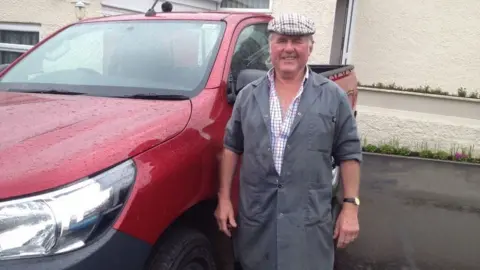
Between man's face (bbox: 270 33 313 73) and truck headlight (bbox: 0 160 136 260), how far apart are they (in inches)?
38.5

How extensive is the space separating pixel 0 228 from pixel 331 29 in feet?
25.8

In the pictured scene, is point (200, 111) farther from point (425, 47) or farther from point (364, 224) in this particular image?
point (425, 47)

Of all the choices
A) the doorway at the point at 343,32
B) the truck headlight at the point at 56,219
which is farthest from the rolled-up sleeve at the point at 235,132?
the doorway at the point at 343,32

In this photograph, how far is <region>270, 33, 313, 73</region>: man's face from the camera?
2.24m

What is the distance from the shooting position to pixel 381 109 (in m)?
8.96

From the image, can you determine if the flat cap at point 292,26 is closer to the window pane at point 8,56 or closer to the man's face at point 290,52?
the man's face at point 290,52

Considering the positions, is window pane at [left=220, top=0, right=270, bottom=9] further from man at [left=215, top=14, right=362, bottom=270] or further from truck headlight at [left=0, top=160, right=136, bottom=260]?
truck headlight at [left=0, top=160, right=136, bottom=260]

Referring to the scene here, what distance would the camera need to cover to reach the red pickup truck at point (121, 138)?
1.77 metres

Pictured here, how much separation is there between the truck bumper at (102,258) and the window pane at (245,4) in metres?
9.30

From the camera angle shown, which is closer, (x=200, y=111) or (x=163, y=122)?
(x=163, y=122)

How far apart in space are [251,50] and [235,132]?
4.15 ft

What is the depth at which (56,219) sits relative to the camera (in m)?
1.76

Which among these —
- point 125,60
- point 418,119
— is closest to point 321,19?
point 418,119

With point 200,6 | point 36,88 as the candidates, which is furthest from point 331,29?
point 36,88
